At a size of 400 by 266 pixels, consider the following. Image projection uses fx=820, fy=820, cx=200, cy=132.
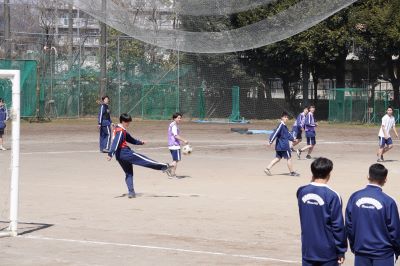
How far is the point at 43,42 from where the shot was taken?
48.6m

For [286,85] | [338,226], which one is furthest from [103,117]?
[286,85]

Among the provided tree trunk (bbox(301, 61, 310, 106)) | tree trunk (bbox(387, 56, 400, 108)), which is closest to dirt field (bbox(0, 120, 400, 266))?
tree trunk (bbox(387, 56, 400, 108))

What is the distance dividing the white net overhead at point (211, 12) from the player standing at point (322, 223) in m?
13.7

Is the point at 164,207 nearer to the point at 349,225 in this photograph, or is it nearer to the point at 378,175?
the point at 349,225

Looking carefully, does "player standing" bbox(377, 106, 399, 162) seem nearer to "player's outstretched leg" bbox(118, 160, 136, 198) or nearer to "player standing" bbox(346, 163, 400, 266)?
"player's outstretched leg" bbox(118, 160, 136, 198)

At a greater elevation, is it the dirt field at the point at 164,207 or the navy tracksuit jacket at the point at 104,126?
the navy tracksuit jacket at the point at 104,126

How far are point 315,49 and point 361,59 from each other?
14.1ft

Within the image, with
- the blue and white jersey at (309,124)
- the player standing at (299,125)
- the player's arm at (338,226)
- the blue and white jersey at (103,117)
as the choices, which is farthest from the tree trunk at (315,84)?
the player's arm at (338,226)

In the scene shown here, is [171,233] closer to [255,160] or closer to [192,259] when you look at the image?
[192,259]

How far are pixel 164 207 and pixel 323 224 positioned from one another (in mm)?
8199

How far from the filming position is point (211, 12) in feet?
83.9

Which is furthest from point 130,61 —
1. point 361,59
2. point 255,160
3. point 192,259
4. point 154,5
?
point 192,259

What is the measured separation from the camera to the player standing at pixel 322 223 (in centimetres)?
704

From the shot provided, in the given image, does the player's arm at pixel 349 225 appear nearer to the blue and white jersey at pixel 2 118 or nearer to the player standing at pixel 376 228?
the player standing at pixel 376 228
